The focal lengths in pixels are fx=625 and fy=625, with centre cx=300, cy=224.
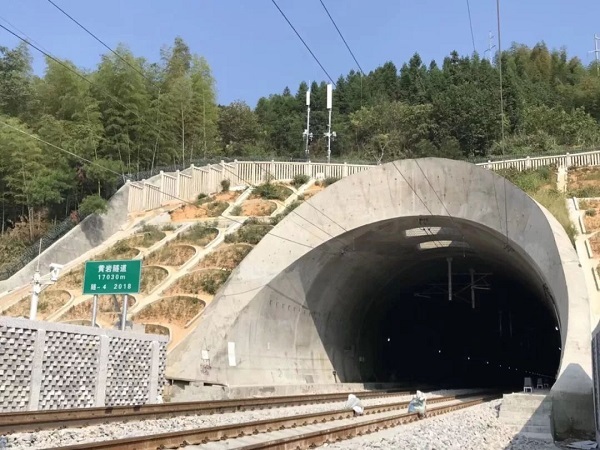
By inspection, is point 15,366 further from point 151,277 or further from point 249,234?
point 249,234

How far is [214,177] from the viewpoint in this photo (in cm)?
5191

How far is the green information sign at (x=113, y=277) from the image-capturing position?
21062 mm

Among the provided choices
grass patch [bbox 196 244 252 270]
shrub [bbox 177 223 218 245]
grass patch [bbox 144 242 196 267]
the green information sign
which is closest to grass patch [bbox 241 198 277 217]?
shrub [bbox 177 223 218 245]

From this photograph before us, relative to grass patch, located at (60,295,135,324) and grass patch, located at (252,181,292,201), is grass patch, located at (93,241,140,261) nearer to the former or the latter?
grass patch, located at (60,295,135,324)

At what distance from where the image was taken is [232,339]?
21438 mm

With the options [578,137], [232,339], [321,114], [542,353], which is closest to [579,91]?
[578,137]

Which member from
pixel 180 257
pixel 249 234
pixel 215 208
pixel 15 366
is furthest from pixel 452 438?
pixel 215 208

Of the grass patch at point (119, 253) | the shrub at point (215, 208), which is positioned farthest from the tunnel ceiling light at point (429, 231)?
the shrub at point (215, 208)

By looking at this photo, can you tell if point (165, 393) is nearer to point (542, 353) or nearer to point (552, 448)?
point (552, 448)

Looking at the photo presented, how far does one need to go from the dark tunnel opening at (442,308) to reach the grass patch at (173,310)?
7319 mm

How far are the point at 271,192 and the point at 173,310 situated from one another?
59.9 feet

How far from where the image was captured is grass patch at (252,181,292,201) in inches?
1849

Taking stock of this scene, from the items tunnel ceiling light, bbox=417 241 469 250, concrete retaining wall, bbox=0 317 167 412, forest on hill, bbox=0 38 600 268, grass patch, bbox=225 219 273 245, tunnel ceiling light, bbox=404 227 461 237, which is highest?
forest on hill, bbox=0 38 600 268

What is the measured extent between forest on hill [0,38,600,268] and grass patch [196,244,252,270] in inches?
433
